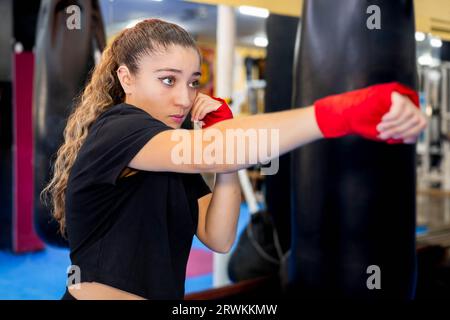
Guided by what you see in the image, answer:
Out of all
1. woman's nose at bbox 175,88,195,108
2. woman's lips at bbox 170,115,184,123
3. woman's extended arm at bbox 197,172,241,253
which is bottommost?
woman's extended arm at bbox 197,172,241,253

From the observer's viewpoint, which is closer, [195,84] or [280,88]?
[195,84]

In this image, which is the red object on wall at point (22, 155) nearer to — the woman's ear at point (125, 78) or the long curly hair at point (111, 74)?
the long curly hair at point (111, 74)

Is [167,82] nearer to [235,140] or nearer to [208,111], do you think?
[208,111]

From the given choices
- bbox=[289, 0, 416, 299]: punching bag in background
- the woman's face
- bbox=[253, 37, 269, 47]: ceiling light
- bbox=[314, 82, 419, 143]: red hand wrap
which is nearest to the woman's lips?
the woman's face

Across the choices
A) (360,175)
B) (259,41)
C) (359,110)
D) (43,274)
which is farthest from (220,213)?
(259,41)

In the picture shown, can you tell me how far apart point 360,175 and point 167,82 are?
2.51 ft

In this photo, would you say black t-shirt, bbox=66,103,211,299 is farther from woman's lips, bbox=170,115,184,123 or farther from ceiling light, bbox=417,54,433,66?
ceiling light, bbox=417,54,433,66

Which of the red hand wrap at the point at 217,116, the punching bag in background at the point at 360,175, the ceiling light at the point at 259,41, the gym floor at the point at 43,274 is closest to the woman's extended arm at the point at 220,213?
the red hand wrap at the point at 217,116

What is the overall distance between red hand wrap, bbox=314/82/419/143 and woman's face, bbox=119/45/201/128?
34cm

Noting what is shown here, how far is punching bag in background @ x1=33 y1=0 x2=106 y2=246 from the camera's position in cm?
196

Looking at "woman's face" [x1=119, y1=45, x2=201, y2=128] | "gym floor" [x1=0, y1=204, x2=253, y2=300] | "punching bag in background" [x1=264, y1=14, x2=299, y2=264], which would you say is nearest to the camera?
"woman's face" [x1=119, y1=45, x2=201, y2=128]

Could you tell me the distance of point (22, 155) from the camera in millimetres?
4180

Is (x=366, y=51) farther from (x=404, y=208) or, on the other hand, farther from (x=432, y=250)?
(x=432, y=250)
